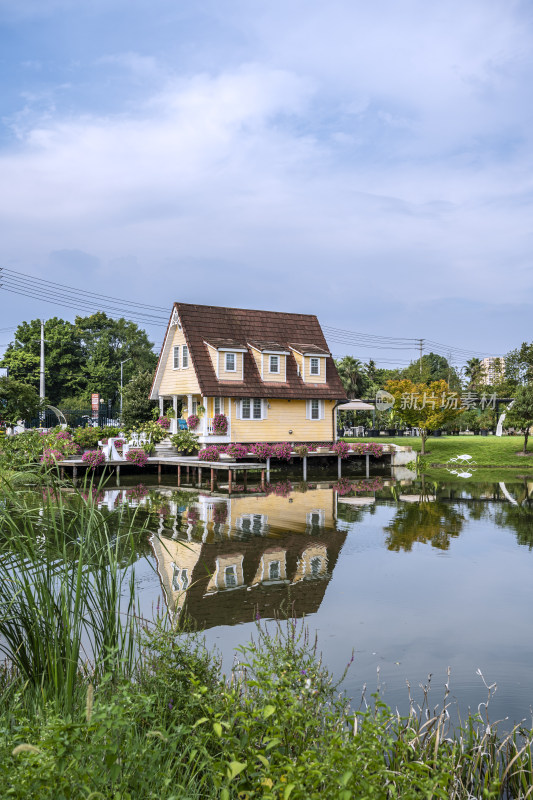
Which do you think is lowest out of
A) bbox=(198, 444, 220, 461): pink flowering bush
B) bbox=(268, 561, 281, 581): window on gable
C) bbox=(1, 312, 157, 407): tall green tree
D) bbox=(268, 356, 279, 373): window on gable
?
bbox=(268, 561, 281, 581): window on gable

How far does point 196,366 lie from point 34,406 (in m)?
13.9

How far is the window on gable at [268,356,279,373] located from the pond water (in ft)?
45.2

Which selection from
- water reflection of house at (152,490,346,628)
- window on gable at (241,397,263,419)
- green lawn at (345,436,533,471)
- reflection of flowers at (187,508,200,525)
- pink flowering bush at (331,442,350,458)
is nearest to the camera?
water reflection of house at (152,490,346,628)

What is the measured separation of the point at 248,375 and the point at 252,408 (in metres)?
1.80

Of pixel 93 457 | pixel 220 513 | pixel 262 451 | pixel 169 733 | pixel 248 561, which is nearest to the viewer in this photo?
pixel 169 733

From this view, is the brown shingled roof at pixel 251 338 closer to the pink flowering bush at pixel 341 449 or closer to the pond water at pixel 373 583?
the pink flowering bush at pixel 341 449

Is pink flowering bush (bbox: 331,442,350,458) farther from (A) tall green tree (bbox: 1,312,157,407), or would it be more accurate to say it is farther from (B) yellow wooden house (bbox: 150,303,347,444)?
(A) tall green tree (bbox: 1,312,157,407)

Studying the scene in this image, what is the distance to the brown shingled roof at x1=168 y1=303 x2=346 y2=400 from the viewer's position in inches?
1336

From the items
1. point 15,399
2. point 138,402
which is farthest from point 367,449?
point 15,399

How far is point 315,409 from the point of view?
3716 centimetres

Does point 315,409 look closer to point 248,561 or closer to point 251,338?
point 251,338

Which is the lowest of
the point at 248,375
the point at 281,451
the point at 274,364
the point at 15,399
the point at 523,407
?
the point at 281,451

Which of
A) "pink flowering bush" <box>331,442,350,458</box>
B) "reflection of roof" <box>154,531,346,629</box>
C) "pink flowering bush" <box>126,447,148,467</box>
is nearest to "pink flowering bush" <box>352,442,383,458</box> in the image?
"pink flowering bush" <box>331,442,350,458</box>

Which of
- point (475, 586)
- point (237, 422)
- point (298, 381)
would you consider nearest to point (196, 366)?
point (237, 422)
